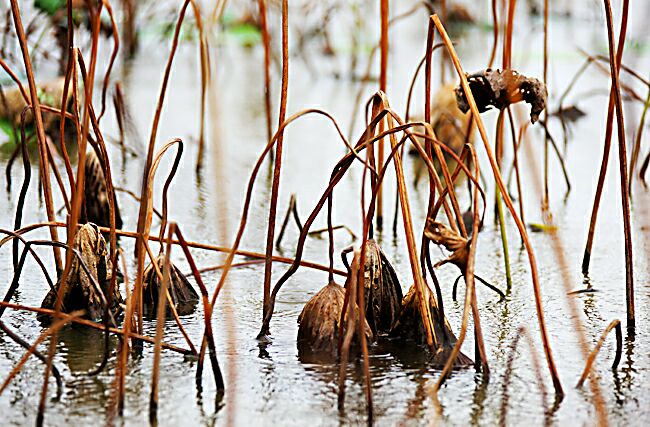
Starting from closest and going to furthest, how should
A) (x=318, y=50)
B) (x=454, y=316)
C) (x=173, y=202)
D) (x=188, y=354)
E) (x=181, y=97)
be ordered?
(x=188, y=354), (x=454, y=316), (x=173, y=202), (x=181, y=97), (x=318, y=50)

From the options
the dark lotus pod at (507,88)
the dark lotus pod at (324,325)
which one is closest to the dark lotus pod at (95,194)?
the dark lotus pod at (324,325)

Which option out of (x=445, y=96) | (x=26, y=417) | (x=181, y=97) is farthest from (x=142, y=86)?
(x=26, y=417)

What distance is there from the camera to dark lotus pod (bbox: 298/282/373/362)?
112cm

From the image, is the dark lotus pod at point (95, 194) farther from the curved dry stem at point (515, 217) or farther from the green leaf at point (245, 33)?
the green leaf at point (245, 33)

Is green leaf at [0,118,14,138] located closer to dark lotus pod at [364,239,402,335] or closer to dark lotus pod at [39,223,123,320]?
dark lotus pod at [39,223,123,320]

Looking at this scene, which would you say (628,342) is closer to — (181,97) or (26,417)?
(26,417)

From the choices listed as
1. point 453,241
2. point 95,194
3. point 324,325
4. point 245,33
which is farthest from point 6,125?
point 245,33

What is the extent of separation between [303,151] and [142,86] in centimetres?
92

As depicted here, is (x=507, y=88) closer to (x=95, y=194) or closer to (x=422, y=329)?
(x=422, y=329)

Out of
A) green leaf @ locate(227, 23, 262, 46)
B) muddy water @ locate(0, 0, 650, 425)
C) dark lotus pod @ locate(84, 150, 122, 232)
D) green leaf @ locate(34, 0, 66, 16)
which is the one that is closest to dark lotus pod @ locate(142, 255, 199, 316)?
muddy water @ locate(0, 0, 650, 425)

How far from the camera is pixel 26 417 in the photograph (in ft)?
3.11

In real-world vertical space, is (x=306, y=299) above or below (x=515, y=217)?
below

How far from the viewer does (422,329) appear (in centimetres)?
114

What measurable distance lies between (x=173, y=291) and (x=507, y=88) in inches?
18.2
